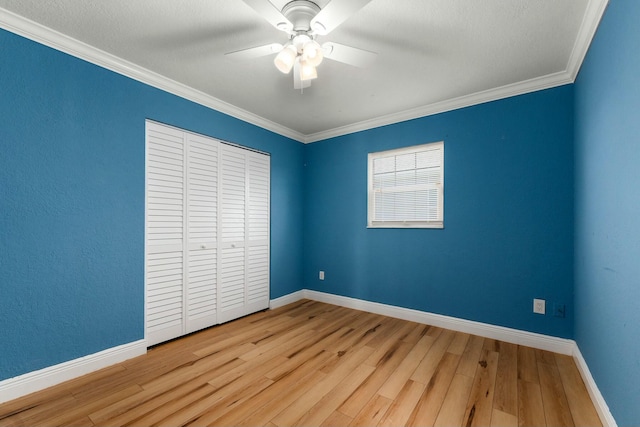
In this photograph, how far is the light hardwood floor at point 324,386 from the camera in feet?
5.34

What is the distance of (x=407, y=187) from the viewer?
333 cm

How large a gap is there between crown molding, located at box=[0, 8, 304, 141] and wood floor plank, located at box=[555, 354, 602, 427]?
12.5ft

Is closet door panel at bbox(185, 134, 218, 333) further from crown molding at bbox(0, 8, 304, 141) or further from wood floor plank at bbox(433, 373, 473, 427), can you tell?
wood floor plank at bbox(433, 373, 473, 427)

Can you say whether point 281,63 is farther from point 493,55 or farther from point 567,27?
point 567,27

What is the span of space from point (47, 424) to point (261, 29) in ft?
9.04

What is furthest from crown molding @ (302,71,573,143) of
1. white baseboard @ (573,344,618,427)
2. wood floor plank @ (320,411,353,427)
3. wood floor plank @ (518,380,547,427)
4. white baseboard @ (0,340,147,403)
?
white baseboard @ (0,340,147,403)

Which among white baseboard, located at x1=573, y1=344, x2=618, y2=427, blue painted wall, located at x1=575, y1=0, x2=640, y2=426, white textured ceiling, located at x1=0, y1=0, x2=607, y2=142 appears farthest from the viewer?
white textured ceiling, located at x1=0, y1=0, x2=607, y2=142

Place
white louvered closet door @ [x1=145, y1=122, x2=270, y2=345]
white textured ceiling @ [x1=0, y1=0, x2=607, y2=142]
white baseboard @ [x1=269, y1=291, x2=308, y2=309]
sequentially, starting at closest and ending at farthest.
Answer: white textured ceiling @ [x1=0, y1=0, x2=607, y2=142] < white louvered closet door @ [x1=145, y1=122, x2=270, y2=345] < white baseboard @ [x1=269, y1=291, x2=308, y2=309]

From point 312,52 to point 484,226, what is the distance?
→ 235 centimetres

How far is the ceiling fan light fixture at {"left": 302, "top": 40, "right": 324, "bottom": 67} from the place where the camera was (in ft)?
5.26

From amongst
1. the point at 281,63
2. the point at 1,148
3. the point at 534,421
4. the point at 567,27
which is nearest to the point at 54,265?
the point at 1,148

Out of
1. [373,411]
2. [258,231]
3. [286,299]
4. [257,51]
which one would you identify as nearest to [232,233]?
[258,231]

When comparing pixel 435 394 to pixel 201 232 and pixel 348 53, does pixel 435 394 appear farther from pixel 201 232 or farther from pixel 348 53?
pixel 201 232

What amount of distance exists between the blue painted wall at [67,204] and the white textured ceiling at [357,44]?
0.24m
